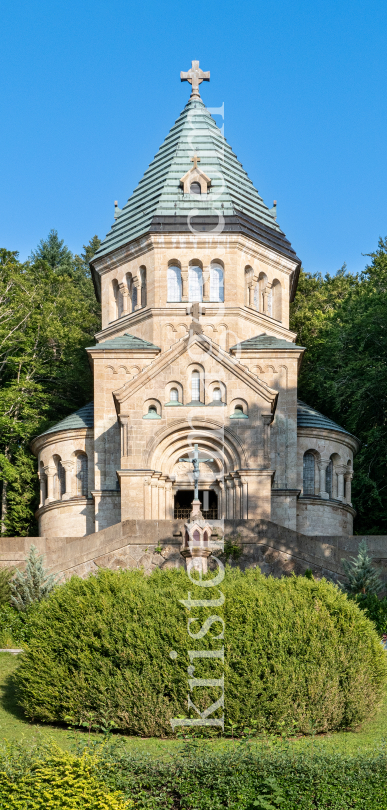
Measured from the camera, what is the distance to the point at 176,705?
64.7 ft

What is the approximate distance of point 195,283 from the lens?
41.3 meters

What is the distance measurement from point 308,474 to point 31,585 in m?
15.5

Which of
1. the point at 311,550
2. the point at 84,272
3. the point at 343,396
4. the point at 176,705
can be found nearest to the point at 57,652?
the point at 176,705

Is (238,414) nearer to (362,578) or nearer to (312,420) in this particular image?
(312,420)

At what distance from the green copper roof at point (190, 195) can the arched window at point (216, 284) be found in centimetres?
152

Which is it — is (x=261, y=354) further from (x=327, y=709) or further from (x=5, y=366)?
(x=327, y=709)

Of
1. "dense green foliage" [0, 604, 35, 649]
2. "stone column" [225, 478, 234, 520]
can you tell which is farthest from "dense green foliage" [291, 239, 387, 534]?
"dense green foliage" [0, 604, 35, 649]

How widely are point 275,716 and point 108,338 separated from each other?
966 inches

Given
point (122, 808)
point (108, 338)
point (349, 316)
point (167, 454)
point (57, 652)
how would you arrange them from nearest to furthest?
point (122, 808)
point (57, 652)
point (167, 454)
point (108, 338)
point (349, 316)

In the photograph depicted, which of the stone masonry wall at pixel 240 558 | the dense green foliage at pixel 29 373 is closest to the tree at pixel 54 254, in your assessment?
the dense green foliage at pixel 29 373

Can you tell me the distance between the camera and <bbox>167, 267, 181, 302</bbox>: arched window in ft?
135

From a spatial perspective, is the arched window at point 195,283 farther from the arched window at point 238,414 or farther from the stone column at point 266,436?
the stone column at point 266,436

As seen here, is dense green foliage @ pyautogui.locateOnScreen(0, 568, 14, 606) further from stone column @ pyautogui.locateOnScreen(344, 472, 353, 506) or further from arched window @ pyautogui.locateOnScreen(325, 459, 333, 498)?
stone column @ pyautogui.locateOnScreen(344, 472, 353, 506)

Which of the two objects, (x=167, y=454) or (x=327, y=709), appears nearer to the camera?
(x=327, y=709)
